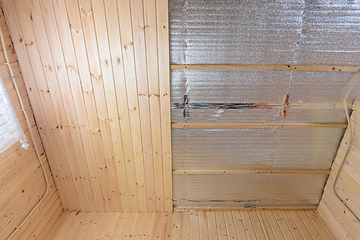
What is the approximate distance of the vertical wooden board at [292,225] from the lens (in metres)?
1.94

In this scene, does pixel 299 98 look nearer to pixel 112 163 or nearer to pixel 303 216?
pixel 303 216

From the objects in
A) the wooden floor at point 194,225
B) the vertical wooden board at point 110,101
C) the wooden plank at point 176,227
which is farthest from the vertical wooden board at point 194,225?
the vertical wooden board at point 110,101

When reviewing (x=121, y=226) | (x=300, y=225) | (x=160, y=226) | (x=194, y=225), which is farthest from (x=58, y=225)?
(x=300, y=225)

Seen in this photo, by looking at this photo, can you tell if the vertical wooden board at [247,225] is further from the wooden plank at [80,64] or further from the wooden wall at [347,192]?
the wooden plank at [80,64]

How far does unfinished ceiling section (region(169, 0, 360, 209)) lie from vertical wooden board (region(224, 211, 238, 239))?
0.13m

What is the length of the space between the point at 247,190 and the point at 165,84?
1409 millimetres

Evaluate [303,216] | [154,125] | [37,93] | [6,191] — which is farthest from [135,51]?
[303,216]

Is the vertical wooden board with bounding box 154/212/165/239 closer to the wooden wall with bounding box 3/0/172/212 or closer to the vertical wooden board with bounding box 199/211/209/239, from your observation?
the wooden wall with bounding box 3/0/172/212

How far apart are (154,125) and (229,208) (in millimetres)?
1266

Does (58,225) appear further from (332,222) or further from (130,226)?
(332,222)

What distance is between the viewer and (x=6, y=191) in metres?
1.50

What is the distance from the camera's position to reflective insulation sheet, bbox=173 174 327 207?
6.84ft

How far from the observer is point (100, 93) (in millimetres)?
1691

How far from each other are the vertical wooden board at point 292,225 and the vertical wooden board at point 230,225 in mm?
556
